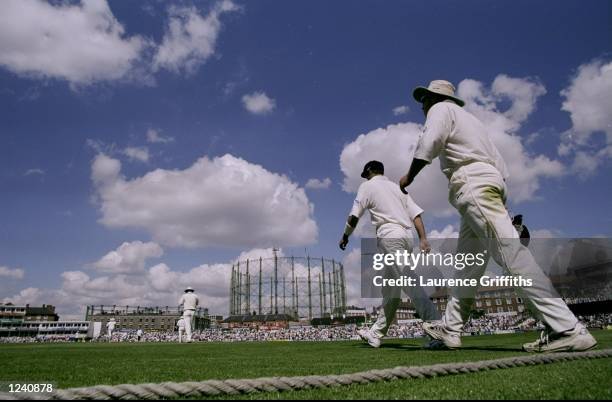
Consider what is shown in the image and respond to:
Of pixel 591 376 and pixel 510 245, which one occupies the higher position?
pixel 510 245

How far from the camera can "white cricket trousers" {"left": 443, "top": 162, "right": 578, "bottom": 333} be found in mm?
2471

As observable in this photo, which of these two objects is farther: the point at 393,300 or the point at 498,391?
the point at 393,300

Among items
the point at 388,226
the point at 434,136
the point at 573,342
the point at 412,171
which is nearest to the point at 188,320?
the point at 388,226

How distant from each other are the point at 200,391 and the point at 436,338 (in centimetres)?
297

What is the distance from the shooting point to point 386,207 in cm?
478

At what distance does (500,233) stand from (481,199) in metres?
0.26

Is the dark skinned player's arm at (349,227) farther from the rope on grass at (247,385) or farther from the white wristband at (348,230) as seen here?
the rope on grass at (247,385)

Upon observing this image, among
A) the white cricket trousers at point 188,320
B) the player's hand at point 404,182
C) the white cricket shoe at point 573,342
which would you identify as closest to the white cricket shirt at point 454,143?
the player's hand at point 404,182

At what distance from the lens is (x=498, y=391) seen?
137cm

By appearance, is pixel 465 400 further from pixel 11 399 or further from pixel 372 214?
pixel 372 214

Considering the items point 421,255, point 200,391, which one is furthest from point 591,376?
point 421,255

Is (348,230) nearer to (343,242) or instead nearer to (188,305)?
(343,242)

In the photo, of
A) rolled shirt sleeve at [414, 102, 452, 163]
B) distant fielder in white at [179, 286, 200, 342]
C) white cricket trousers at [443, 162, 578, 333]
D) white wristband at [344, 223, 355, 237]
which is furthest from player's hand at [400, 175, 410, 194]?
distant fielder in white at [179, 286, 200, 342]

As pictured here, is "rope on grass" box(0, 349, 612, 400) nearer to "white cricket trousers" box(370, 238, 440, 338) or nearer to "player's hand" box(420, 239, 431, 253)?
"white cricket trousers" box(370, 238, 440, 338)
